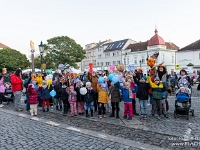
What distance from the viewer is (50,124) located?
690 cm

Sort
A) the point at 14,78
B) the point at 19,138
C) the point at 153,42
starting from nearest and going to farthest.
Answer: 1. the point at 19,138
2. the point at 14,78
3. the point at 153,42

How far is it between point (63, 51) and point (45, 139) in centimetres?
4538

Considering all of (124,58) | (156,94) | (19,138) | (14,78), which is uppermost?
(124,58)

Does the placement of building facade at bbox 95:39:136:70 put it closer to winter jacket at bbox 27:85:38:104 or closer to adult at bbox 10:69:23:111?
adult at bbox 10:69:23:111

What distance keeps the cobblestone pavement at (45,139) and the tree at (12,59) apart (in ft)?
156

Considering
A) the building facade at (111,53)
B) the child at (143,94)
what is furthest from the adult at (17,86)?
the building facade at (111,53)

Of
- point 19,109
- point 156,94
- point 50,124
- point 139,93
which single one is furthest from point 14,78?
point 156,94

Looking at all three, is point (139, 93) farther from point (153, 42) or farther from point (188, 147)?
point (153, 42)

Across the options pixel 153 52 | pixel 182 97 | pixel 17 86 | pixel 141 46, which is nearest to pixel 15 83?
pixel 17 86

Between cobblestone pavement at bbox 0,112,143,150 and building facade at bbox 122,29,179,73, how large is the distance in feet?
138

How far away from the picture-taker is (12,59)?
166 feet

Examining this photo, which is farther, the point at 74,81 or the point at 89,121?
the point at 74,81

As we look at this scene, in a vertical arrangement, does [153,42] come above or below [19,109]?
above

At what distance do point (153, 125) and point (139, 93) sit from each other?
1.53 m
